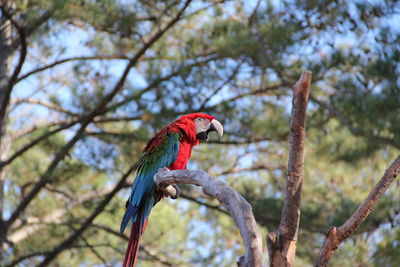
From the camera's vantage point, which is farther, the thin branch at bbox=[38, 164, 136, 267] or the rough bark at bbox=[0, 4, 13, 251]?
the rough bark at bbox=[0, 4, 13, 251]

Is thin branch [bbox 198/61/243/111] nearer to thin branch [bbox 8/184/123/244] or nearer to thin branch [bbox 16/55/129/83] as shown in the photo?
thin branch [bbox 16/55/129/83]

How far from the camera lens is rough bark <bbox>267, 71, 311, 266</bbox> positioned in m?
1.94

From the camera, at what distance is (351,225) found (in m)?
1.99

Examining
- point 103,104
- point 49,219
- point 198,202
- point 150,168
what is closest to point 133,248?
point 150,168

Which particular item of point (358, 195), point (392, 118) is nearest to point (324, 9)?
point (392, 118)

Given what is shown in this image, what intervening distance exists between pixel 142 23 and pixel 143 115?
3.08ft

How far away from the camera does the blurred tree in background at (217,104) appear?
5.13 metres

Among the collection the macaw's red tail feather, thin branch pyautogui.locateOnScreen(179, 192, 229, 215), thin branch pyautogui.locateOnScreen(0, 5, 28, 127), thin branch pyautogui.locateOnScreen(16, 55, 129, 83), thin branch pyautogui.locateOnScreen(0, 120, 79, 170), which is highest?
thin branch pyautogui.locateOnScreen(16, 55, 129, 83)

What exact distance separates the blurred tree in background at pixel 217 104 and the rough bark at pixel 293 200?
2723mm

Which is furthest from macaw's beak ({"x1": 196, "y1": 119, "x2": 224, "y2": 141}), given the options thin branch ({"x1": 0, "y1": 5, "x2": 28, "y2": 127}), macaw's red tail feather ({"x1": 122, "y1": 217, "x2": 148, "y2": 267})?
thin branch ({"x1": 0, "y1": 5, "x2": 28, "y2": 127})

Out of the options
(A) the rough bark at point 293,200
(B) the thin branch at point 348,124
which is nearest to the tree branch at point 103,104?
(B) the thin branch at point 348,124

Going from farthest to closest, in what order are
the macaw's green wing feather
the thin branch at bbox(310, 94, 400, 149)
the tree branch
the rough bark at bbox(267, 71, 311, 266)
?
the tree branch, the thin branch at bbox(310, 94, 400, 149), the macaw's green wing feather, the rough bark at bbox(267, 71, 311, 266)

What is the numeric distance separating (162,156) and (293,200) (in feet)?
5.71

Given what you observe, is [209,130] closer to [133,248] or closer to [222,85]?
[133,248]
